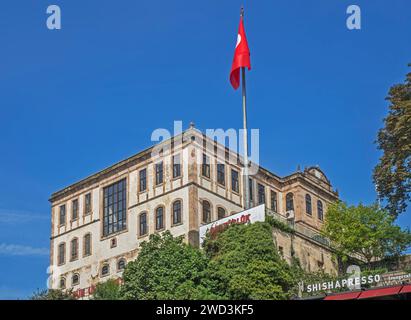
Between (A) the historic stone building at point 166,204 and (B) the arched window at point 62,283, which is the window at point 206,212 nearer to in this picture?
(A) the historic stone building at point 166,204

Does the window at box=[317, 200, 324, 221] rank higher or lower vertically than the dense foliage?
higher

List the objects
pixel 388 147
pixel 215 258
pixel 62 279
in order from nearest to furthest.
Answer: pixel 388 147 < pixel 215 258 < pixel 62 279

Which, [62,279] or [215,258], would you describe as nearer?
[215,258]

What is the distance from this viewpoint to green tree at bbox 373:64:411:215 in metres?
43.2

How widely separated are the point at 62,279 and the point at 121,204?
8556 mm

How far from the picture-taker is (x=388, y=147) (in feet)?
148

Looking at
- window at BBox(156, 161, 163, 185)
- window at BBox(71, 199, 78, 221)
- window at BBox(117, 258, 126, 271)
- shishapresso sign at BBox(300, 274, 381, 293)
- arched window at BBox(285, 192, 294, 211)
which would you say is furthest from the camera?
window at BBox(71, 199, 78, 221)

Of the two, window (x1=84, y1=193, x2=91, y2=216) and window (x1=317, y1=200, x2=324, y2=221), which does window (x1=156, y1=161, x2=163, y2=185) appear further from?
window (x1=317, y1=200, x2=324, y2=221)

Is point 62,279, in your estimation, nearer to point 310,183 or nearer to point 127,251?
point 127,251

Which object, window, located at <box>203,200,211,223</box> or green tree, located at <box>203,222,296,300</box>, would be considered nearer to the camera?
green tree, located at <box>203,222,296,300</box>

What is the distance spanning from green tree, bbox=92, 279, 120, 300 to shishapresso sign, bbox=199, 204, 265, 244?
6.94 meters

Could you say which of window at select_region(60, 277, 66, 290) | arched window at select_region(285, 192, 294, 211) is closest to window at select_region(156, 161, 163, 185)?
arched window at select_region(285, 192, 294, 211)

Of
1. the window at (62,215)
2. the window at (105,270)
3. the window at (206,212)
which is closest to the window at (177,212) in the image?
the window at (206,212)
